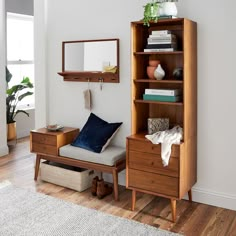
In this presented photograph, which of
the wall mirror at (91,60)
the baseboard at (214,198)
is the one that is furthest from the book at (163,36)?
the baseboard at (214,198)

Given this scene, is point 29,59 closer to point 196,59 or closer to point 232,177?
point 196,59

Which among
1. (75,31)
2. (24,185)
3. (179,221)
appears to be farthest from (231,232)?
(75,31)

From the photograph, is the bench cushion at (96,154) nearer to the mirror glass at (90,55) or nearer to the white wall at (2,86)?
the mirror glass at (90,55)

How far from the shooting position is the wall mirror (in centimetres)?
358

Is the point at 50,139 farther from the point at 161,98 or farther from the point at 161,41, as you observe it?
the point at 161,41

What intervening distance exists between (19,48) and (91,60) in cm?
277

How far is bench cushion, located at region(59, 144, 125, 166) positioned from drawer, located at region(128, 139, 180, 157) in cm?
34

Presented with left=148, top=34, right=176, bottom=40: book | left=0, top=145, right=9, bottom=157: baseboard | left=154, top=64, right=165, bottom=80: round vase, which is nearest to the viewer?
left=148, top=34, right=176, bottom=40: book

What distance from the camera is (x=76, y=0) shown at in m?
3.83

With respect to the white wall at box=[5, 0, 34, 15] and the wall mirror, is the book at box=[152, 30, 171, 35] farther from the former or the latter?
the white wall at box=[5, 0, 34, 15]

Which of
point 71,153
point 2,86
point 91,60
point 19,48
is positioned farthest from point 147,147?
point 19,48

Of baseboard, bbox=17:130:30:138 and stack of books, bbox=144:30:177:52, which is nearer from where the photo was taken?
stack of books, bbox=144:30:177:52

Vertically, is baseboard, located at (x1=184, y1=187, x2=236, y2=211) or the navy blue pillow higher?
the navy blue pillow

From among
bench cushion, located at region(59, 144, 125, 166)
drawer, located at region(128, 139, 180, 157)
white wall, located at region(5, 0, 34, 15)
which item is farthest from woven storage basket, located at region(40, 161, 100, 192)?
white wall, located at region(5, 0, 34, 15)
